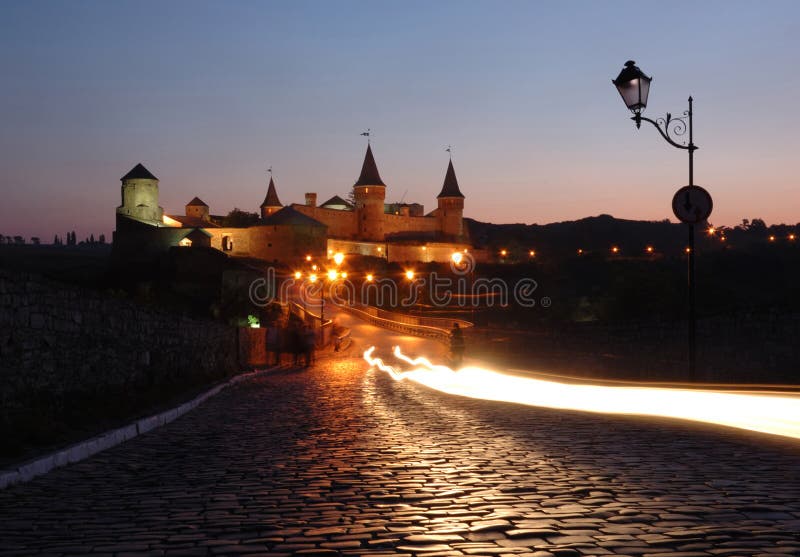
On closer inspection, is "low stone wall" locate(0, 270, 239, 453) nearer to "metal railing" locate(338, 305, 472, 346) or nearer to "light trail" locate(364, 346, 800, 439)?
"light trail" locate(364, 346, 800, 439)

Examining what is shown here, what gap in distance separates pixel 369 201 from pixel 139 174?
138 ft

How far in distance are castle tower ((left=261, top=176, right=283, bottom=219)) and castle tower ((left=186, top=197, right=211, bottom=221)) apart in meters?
11.1

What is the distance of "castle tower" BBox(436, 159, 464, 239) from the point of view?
516ft

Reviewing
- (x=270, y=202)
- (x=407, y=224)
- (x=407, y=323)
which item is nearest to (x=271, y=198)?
(x=270, y=202)

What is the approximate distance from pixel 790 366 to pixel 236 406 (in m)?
13.2

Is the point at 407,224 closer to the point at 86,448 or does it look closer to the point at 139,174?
the point at 139,174

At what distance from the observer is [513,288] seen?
13438cm

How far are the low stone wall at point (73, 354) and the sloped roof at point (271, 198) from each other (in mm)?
148217

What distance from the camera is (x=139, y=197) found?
12625 centimetres

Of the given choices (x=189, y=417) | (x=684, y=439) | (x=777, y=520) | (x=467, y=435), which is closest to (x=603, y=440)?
(x=684, y=439)

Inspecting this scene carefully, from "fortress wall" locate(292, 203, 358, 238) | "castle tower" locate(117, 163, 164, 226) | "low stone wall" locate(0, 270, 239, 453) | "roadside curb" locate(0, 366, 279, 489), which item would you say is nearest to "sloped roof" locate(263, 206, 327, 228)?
"fortress wall" locate(292, 203, 358, 238)

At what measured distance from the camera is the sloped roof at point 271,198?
164750mm

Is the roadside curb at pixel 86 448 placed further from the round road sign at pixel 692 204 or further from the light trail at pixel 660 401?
the round road sign at pixel 692 204

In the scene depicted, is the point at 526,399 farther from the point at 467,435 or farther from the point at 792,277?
the point at 792,277
